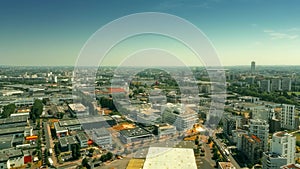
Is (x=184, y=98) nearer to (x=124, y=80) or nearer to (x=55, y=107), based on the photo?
(x=124, y=80)

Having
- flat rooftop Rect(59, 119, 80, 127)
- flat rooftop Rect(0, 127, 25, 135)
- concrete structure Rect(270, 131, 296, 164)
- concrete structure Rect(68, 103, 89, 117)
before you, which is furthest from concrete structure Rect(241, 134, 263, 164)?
flat rooftop Rect(0, 127, 25, 135)

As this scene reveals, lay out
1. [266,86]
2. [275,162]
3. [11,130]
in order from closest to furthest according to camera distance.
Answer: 1. [275,162]
2. [11,130]
3. [266,86]

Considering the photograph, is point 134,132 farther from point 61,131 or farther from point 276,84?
point 276,84

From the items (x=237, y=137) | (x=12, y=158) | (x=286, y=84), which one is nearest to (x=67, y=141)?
(x=12, y=158)

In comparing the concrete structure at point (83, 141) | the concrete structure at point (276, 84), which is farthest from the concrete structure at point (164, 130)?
the concrete structure at point (276, 84)

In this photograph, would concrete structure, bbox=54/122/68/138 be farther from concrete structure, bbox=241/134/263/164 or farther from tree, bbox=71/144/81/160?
concrete structure, bbox=241/134/263/164

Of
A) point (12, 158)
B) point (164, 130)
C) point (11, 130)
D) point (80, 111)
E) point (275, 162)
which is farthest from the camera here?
point (80, 111)

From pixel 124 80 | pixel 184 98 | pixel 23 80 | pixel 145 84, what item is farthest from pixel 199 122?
pixel 23 80
